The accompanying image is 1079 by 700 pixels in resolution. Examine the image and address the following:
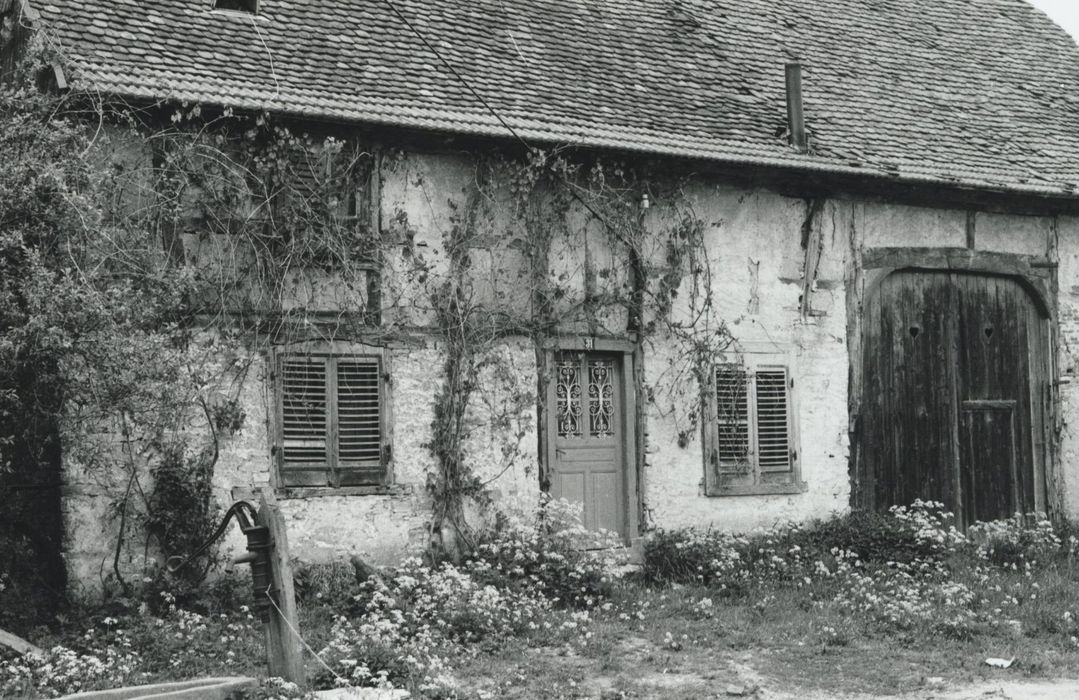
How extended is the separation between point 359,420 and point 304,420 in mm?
471

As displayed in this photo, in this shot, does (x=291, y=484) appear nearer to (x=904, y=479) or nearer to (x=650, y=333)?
(x=650, y=333)

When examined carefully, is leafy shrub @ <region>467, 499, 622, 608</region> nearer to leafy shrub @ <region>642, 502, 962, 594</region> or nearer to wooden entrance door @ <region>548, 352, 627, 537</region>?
wooden entrance door @ <region>548, 352, 627, 537</region>

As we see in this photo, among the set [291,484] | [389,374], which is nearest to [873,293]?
[389,374]

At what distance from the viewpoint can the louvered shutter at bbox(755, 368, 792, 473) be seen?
1351cm

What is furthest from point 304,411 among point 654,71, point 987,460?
point 987,460

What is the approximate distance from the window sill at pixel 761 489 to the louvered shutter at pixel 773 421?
0.16m

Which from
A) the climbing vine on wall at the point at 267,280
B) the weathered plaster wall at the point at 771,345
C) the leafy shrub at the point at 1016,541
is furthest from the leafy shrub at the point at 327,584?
the leafy shrub at the point at 1016,541

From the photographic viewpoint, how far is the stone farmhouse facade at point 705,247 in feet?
37.5

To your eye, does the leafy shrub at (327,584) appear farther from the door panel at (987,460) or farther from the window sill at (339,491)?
the door panel at (987,460)

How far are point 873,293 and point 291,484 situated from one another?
20.9ft

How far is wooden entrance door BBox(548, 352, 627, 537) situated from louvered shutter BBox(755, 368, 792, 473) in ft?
4.95

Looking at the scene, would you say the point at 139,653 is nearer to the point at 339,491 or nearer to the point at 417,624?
the point at 417,624

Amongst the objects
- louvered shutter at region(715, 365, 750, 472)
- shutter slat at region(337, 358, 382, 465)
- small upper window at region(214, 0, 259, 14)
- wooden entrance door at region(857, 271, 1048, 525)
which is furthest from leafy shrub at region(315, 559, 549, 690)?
small upper window at region(214, 0, 259, 14)

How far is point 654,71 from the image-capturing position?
47.3ft
